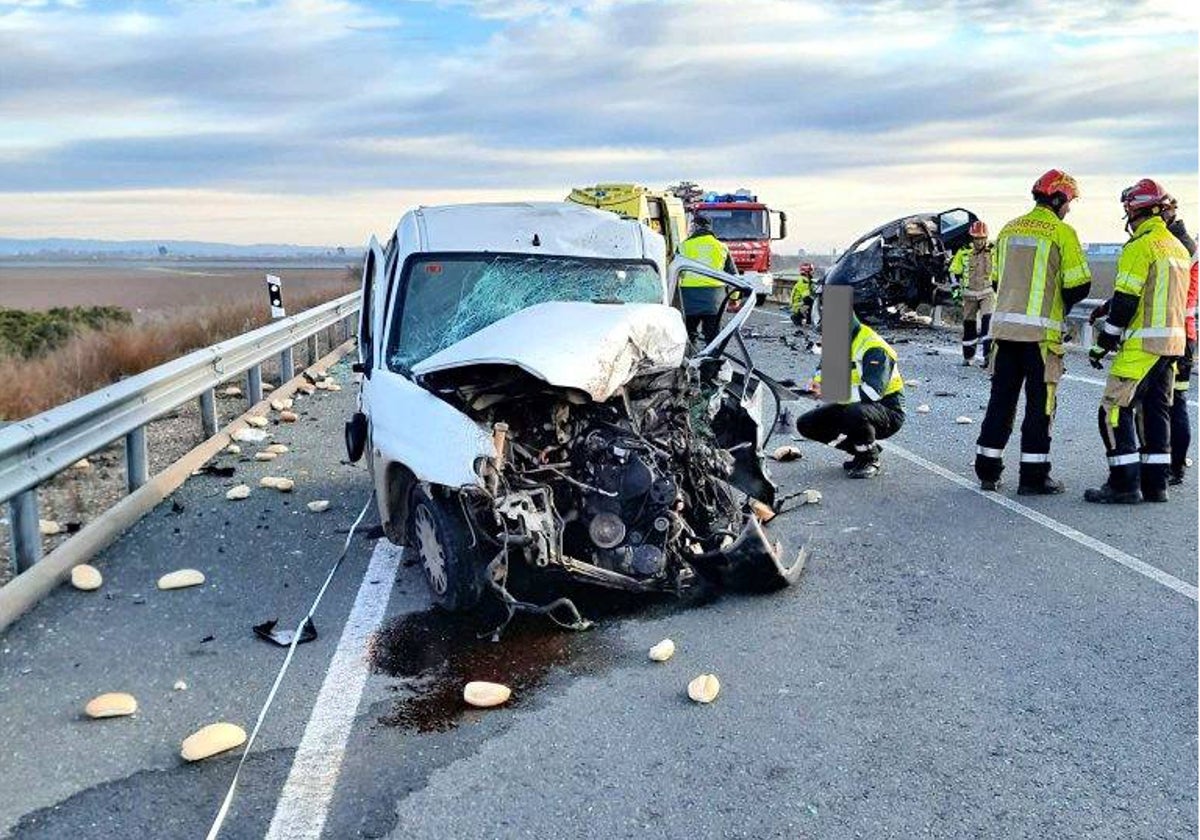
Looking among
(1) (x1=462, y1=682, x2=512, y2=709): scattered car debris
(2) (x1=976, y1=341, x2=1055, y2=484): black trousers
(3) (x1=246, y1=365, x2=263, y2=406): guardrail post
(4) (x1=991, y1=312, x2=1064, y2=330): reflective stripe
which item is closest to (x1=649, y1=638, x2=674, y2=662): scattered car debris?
(1) (x1=462, y1=682, x2=512, y2=709): scattered car debris

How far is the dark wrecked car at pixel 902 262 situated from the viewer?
14.1 metres

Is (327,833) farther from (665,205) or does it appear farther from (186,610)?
(665,205)

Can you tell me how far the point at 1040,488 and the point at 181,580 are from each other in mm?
5358

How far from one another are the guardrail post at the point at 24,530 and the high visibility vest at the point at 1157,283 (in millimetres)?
6425

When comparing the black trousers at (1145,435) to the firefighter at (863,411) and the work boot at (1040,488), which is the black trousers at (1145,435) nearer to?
the work boot at (1040,488)

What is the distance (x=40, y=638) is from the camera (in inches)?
202

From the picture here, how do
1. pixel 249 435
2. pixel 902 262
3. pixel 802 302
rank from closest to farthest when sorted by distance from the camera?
pixel 249 435 → pixel 902 262 → pixel 802 302

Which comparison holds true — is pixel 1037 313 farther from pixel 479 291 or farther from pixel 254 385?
pixel 254 385

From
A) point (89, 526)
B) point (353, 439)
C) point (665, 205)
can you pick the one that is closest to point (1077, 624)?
point (353, 439)

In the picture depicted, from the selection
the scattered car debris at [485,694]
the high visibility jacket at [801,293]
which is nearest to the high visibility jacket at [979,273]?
the high visibility jacket at [801,293]

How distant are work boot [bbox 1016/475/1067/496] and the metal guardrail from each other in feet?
18.7

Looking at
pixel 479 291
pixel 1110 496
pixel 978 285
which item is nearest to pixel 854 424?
pixel 1110 496

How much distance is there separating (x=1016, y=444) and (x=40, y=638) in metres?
7.50

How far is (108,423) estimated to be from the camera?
22.8 ft
